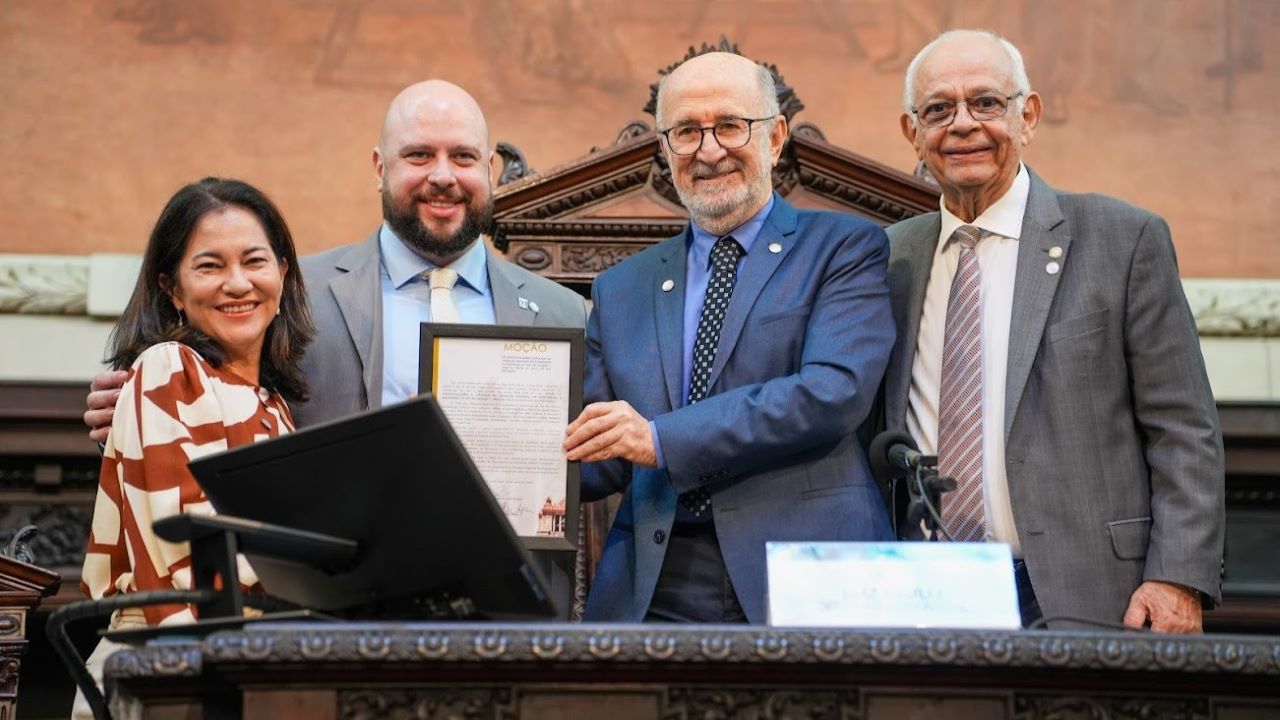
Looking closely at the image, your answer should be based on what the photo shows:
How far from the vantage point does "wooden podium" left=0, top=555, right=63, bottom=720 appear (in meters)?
3.83

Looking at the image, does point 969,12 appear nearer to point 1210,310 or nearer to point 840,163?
point 1210,310

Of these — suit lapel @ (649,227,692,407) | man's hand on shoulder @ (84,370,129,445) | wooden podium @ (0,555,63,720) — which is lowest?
wooden podium @ (0,555,63,720)

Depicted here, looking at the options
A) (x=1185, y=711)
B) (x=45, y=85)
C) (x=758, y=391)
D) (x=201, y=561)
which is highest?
(x=45, y=85)

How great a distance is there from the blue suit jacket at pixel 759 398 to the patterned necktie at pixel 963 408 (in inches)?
5.2

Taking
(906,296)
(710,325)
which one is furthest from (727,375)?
(906,296)

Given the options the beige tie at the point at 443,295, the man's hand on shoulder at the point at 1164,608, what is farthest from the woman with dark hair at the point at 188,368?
the man's hand on shoulder at the point at 1164,608

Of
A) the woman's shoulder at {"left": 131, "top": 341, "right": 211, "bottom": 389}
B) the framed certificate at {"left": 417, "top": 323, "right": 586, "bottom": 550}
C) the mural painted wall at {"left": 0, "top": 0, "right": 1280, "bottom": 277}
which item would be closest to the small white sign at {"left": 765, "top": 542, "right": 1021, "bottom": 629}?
the framed certificate at {"left": 417, "top": 323, "right": 586, "bottom": 550}

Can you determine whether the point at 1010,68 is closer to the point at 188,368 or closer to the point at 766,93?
the point at 766,93

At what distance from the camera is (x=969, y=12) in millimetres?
6750

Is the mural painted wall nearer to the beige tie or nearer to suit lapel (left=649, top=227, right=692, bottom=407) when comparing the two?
the beige tie

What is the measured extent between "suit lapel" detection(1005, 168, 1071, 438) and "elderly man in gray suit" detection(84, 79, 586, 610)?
1.01 m

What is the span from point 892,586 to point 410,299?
163cm

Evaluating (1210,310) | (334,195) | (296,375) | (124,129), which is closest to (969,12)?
(1210,310)

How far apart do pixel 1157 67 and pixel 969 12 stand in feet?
2.71
